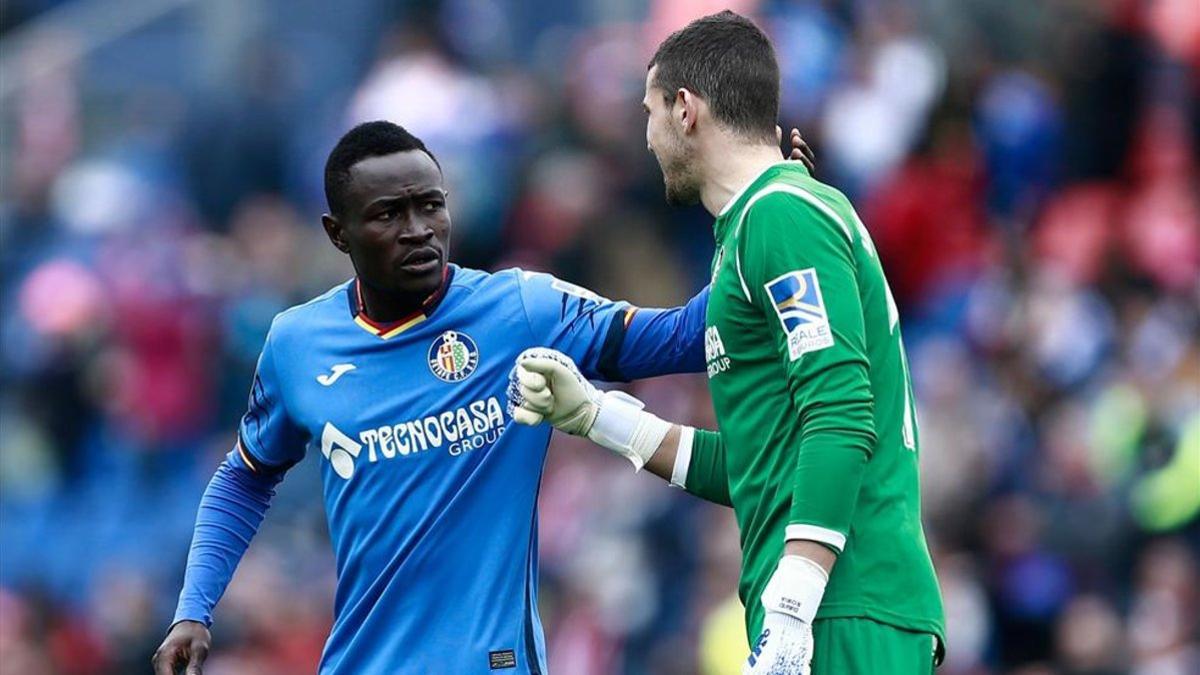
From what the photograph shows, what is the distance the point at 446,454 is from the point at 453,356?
293 mm

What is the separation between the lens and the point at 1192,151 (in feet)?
44.1

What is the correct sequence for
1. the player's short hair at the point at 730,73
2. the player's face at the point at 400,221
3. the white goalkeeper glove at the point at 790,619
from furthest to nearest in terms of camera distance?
1. the player's face at the point at 400,221
2. the player's short hair at the point at 730,73
3. the white goalkeeper glove at the point at 790,619

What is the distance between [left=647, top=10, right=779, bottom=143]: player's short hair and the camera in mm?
5875

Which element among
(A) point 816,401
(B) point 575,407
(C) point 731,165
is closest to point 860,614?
(A) point 816,401

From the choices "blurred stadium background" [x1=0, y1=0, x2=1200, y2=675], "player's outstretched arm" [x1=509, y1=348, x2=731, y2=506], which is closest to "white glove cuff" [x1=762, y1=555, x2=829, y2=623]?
"player's outstretched arm" [x1=509, y1=348, x2=731, y2=506]

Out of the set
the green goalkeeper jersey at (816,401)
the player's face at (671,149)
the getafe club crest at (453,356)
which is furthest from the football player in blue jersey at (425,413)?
the green goalkeeper jersey at (816,401)

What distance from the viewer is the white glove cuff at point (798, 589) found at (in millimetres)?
5348

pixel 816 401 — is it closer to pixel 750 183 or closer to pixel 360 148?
pixel 750 183

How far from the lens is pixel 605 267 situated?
13508mm

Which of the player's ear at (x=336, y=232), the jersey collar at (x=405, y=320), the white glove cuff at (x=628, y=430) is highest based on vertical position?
the player's ear at (x=336, y=232)

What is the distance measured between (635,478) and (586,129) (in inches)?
104

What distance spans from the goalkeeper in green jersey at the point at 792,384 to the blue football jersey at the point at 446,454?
1.05 feet

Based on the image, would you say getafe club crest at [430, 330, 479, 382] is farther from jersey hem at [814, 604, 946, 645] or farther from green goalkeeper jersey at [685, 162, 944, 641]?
jersey hem at [814, 604, 946, 645]

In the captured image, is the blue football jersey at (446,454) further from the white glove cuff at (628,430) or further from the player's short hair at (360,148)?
the player's short hair at (360,148)
